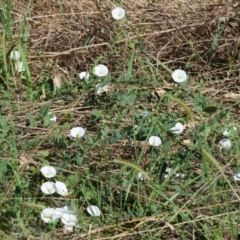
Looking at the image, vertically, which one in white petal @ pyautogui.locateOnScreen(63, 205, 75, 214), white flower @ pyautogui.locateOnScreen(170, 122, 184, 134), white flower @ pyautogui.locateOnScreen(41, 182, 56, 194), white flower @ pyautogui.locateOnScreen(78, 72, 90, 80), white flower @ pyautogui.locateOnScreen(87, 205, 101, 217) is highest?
white flower @ pyautogui.locateOnScreen(78, 72, 90, 80)

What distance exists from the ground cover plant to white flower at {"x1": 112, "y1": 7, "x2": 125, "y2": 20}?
2 centimetres

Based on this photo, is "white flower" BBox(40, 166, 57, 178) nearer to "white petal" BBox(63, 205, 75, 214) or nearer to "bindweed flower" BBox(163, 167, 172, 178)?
"white petal" BBox(63, 205, 75, 214)

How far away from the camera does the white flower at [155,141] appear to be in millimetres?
2414

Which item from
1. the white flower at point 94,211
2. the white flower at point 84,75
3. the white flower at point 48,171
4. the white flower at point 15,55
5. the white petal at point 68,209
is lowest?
the white flower at point 94,211

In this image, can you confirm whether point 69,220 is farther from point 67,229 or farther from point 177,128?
point 177,128

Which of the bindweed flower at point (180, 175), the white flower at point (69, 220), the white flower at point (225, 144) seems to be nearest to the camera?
the white flower at point (69, 220)

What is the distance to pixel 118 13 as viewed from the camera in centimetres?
314

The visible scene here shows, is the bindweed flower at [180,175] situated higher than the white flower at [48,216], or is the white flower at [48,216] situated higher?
the white flower at [48,216]

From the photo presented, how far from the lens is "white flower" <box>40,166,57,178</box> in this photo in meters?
2.29

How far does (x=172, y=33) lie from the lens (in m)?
3.22

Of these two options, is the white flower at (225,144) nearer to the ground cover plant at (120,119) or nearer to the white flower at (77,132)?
the ground cover plant at (120,119)

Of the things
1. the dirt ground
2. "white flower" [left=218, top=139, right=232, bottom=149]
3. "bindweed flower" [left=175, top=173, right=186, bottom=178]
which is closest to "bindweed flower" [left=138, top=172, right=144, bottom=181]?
"bindweed flower" [left=175, top=173, right=186, bottom=178]

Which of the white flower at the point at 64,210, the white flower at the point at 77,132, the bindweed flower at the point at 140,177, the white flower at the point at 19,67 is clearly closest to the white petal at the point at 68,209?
the white flower at the point at 64,210

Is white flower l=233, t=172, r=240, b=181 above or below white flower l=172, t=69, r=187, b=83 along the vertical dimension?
below
